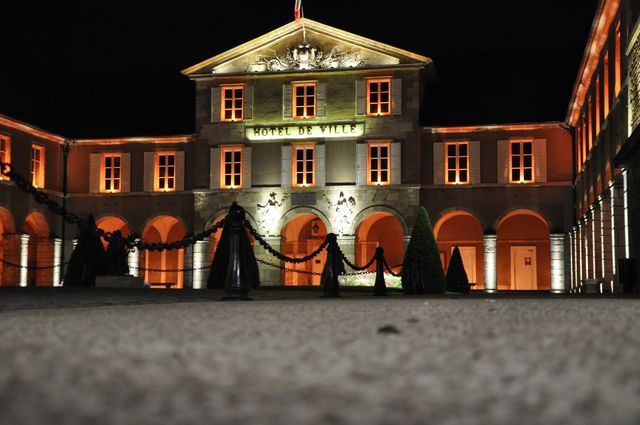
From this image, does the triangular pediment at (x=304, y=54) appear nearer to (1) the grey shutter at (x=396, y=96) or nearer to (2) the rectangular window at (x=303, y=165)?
(1) the grey shutter at (x=396, y=96)

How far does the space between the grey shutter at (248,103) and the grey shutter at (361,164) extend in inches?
184

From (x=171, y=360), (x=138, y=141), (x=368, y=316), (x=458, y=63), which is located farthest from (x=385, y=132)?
(x=171, y=360)

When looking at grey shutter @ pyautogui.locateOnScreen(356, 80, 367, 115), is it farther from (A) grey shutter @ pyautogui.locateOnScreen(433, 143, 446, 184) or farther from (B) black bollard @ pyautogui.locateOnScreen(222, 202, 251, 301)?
(B) black bollard @ pyautogui.locateOnScreen(222, 202, 251, 301)

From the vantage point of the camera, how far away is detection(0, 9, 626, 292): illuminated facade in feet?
117

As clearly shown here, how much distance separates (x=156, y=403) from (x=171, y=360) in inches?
46.8

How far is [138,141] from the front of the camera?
1519 inches

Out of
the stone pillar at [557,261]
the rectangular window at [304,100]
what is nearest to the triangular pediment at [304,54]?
the rectangular window at [304,100]

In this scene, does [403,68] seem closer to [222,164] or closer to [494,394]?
[222,164]

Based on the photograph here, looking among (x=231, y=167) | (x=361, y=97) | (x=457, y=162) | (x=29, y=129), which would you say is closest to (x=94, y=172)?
(x=29, y=129)

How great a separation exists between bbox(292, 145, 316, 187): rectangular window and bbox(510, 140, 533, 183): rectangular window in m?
7.82

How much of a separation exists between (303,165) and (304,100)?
8.67ft

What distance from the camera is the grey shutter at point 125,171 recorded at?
3853cm

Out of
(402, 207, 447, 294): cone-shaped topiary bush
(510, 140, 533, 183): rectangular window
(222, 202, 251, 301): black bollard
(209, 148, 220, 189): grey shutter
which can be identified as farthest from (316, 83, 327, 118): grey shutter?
(222, 202, 251, 301): black bollard

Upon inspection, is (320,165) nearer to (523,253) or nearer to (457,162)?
(457,162)
